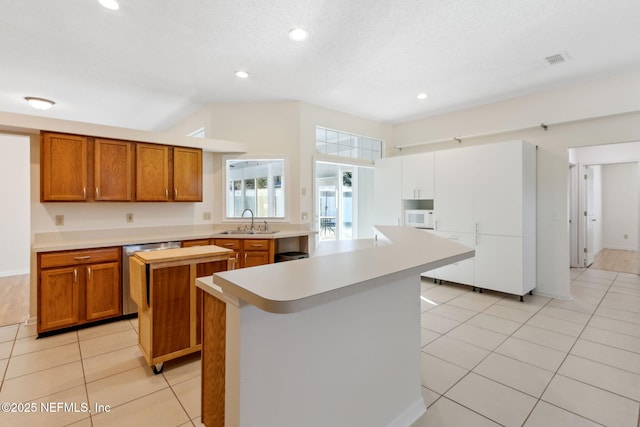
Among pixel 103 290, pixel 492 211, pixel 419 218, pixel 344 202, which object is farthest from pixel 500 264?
pixel 103 290

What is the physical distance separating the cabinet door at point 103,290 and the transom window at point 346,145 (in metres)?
3.26

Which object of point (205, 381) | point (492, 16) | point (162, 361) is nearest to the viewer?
point (205, 381)

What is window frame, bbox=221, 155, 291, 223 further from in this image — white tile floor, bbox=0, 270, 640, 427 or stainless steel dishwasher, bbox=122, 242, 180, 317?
white tile floor, bbox=0, 270, 640, 427

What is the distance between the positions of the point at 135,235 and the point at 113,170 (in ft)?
2.95

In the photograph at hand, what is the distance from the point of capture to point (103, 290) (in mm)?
3240

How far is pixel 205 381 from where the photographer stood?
158 cm

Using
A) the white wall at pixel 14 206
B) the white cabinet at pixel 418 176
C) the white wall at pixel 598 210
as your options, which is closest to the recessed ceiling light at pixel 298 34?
the white cabinet at pixel 418 176

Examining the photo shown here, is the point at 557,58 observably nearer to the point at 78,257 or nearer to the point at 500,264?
the point at 500,264

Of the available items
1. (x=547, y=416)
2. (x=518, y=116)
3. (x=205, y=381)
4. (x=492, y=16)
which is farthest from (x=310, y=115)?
(x=547, y=416)

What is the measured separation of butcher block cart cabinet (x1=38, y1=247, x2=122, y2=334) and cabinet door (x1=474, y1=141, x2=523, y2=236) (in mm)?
4734

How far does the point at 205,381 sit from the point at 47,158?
3160mm

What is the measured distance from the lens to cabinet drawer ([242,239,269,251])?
13.5 feet

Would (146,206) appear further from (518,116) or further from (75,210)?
(518,116)

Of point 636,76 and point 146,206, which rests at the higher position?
point 636,76
